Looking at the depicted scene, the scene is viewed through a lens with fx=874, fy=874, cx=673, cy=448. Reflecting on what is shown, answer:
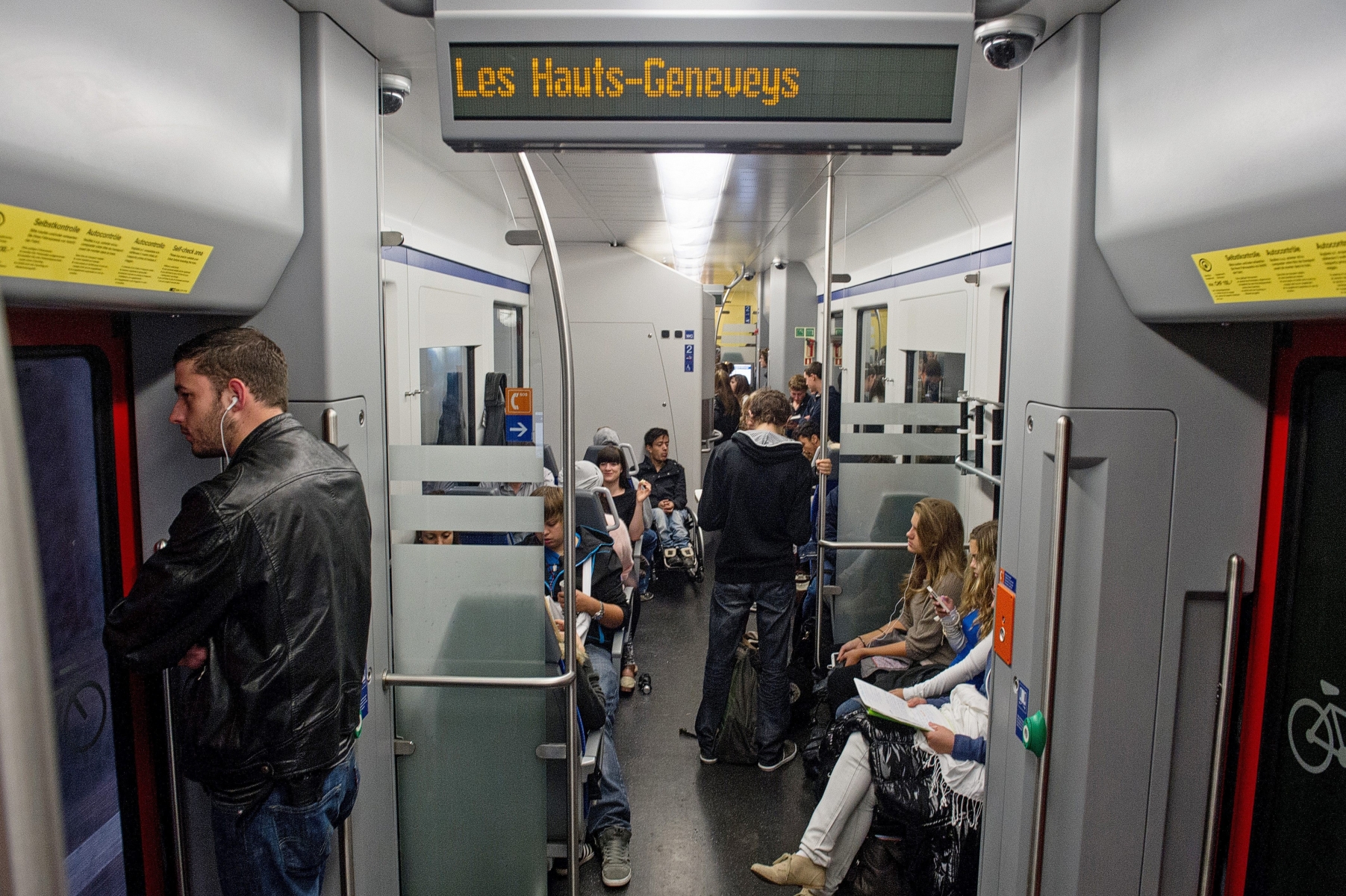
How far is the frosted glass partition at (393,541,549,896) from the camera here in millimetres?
2879

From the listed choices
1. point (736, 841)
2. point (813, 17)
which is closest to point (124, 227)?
point (813, 17)

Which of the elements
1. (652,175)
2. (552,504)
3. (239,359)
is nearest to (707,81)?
(239,359)

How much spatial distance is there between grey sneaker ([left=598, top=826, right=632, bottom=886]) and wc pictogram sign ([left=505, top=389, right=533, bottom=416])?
2000 mm

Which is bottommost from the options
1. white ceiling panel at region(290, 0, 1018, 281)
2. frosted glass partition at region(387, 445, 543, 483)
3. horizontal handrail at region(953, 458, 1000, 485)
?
horizontal handrail at region(953, 458, 1000, 485)

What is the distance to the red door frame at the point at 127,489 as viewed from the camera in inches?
78.9

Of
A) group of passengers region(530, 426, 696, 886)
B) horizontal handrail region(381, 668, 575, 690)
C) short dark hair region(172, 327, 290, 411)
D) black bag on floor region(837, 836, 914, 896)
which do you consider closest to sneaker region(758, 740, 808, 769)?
group of passengers region(530, 426, 696, 886)

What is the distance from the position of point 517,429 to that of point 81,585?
4.10ft

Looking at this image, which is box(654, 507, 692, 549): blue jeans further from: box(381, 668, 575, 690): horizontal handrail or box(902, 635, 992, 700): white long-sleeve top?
box(381, 668, 575, 690): horizontal handrail

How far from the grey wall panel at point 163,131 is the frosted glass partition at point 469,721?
3.66 feet

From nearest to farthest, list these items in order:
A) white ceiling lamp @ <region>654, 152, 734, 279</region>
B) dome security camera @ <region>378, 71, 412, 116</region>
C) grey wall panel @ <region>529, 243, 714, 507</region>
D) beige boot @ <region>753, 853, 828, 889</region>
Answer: dome security camera @ <region>378, 71, 412, 116</region>, beige boot @ <region>753, 853, 828, 889</region>, white ceiling lamp @ <region>654, 152, 734, 279</region>, grey wall panel @ <region>529, 243, 714, 507</region>

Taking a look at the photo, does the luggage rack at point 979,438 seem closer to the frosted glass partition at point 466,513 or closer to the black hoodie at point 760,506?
the black hoodie at point 760,506

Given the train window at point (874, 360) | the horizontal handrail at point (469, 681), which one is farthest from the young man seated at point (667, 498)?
the horizontal handrail at point (469, 681)

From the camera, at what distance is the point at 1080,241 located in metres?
Result: 2.19

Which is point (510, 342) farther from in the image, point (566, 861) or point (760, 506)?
point (566, 861)
